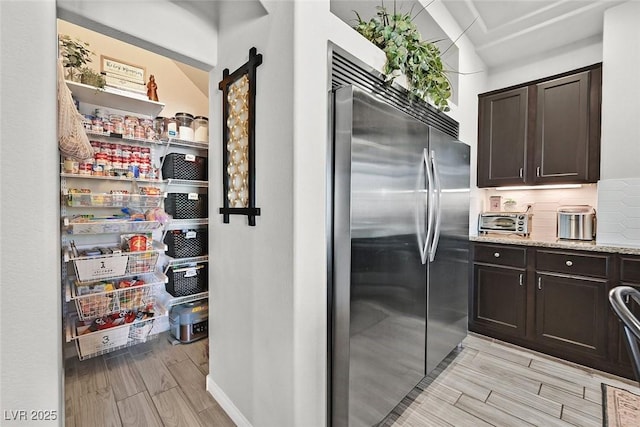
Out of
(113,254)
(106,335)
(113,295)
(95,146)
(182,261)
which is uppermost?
(95,146)

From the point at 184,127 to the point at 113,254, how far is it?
1.27 m

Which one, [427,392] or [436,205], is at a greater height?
[436,205]

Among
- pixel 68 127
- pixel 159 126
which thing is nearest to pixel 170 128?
pixel 159 126

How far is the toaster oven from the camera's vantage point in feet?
9.47

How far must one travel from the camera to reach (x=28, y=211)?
0.78 meters

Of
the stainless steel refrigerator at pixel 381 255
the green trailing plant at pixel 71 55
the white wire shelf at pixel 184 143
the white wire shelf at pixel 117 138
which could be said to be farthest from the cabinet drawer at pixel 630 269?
the green trailing plant at pixel 71 55

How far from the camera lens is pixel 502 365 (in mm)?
2330

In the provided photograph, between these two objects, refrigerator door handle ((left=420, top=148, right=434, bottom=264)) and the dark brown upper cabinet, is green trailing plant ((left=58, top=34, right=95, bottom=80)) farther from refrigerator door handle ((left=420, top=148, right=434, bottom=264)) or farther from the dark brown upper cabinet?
the dark brown upper cabinet

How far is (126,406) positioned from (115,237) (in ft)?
4.57

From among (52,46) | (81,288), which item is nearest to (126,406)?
(81,288)

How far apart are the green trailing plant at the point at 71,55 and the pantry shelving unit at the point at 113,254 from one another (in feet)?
0.38

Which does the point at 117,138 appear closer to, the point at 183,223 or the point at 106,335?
the point at 183,223

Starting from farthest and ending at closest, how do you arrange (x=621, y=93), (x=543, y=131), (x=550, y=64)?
(x=550, y=64) < (x=543, y=131) < (x=621, y=93)

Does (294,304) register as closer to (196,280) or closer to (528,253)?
(196,280)
